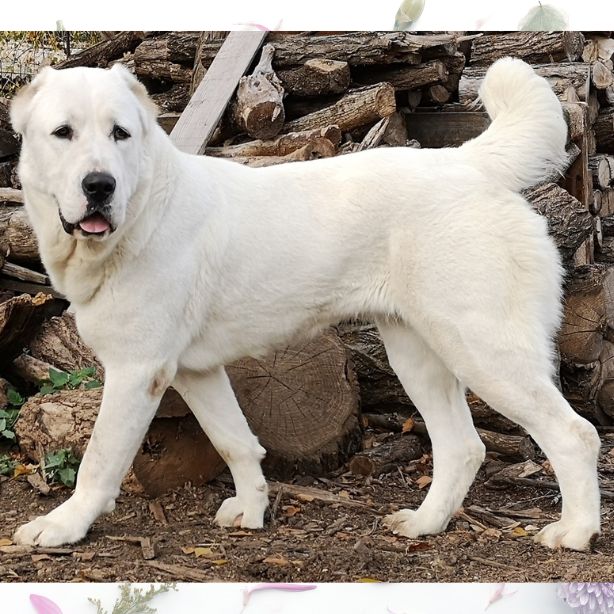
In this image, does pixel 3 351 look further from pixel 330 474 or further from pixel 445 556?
pixel 445 556

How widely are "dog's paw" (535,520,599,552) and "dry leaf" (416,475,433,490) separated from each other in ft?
2.98

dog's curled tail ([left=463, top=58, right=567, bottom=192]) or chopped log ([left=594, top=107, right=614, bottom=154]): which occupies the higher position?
dog's curled tail ([left=463, top=58, right=567, bottom=192])

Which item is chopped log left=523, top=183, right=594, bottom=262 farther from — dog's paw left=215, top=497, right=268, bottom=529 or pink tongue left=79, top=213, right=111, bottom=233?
pink tongue left=79, top=213, right=111, bottom=233

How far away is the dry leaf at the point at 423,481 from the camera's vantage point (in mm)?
4426

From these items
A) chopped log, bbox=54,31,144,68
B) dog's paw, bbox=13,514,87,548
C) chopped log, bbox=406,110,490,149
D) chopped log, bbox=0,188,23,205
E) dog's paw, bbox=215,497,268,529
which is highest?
chopped log, bbox=54,31,144,68

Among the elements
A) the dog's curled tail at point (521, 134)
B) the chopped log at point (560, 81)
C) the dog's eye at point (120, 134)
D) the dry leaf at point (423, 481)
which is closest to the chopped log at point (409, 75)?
the chopped log at point (560, 81)

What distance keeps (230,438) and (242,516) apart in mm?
315

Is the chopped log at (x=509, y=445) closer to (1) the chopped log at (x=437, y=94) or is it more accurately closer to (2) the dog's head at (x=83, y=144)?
(1) the chopped log at (x=437, y=94)

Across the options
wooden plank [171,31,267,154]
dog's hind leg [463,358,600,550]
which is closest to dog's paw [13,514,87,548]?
dog's hind leg [463,358,600,550]

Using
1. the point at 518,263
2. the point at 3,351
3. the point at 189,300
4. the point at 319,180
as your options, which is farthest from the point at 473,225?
the point at 3,351

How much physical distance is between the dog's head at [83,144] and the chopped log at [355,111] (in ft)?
6.22

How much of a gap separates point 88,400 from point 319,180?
4.71ft

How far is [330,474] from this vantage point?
4.45 meters

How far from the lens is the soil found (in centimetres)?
328
